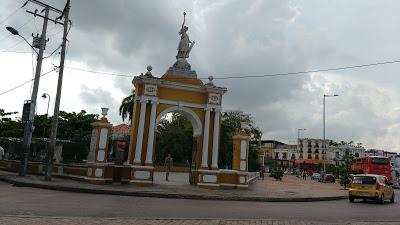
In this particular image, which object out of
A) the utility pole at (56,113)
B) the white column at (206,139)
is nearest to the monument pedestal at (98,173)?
the utility pole at (56,113)

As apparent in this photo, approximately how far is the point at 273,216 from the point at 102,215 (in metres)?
5.22

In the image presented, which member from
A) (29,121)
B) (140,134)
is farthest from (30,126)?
(140,134)

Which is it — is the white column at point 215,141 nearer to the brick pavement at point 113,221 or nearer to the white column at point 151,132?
the white column at point 151,132

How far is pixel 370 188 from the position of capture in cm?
2098

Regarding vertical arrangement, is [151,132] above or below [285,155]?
below

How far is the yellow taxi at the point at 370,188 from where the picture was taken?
20.9 m

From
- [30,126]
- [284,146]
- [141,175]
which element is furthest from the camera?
[284,146]

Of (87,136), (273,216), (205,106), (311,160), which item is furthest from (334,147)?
(273,216)

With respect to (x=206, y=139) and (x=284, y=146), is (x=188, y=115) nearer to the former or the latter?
(x=206, y=139)

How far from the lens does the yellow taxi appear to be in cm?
2091

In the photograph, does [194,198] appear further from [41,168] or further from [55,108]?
[41,168]

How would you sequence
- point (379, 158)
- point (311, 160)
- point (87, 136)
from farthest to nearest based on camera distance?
1. point (311, 160)
2. point (87, 136)
3. point (379, 158)

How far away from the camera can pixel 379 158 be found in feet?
140

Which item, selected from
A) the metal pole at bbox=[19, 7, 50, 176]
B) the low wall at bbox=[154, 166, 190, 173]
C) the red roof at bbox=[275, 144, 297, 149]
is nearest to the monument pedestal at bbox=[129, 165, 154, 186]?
the metal pole at bbox=[19, 7, 50, 176]
